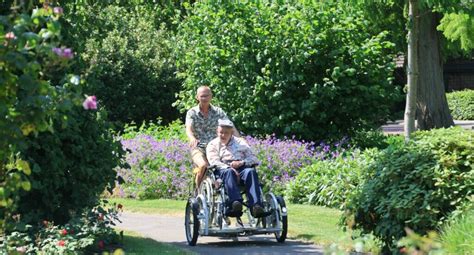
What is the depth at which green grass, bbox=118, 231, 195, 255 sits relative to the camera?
407 inches

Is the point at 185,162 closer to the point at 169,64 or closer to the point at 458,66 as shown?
the point at 169,64

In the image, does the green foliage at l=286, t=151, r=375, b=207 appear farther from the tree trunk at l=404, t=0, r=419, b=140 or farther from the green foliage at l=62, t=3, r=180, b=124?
the green foliage at l=62, t=3, r=180, b=124

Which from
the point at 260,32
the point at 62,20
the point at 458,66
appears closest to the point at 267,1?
the point at 260,32

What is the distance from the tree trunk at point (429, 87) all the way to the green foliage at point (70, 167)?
1563 centimetres

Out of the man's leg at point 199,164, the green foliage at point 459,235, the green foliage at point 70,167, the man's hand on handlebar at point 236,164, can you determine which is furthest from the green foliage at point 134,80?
the green foliage at point 459,235

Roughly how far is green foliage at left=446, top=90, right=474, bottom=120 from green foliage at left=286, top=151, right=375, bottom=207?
3492 centimetres

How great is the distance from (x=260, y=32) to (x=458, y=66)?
Result: 3806cm

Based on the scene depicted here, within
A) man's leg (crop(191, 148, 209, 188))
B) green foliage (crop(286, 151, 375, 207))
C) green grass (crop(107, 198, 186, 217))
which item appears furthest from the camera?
green grass (crop(107, 198, 186, 217))

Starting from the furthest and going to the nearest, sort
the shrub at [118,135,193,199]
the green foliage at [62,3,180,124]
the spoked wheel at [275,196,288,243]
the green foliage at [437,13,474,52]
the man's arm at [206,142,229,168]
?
the green foliage at [62,3,180,124]
the green foliage at [437,13,474,52]
the shrub at [118,135,193,199]
the man's arm at [206,142,229,168]
the spoked wheel at [275,196,288,243]

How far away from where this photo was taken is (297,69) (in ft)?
61.9

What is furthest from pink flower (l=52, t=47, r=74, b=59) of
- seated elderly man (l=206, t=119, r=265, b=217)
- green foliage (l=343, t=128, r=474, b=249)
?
seated elderly man (l=206, t=119, r=265, b=217)

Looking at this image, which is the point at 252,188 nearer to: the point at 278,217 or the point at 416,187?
the point at 278,217

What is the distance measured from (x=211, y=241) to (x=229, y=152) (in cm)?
102

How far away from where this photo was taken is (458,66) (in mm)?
55344
